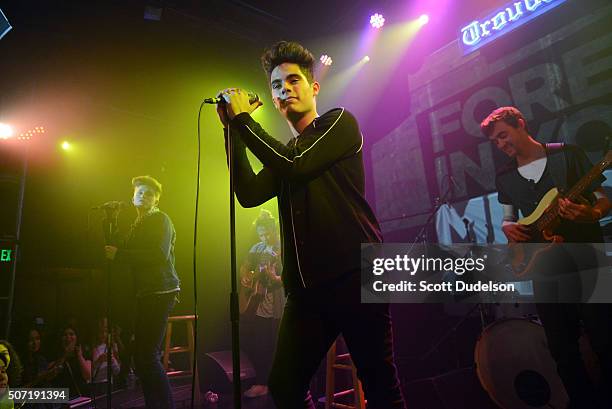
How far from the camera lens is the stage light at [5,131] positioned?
4688mm

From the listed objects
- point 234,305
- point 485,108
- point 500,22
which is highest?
point 500,22

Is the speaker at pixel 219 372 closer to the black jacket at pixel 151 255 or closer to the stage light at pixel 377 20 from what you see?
the black jacket at pixel 151 255

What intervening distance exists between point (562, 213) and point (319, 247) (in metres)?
2.73

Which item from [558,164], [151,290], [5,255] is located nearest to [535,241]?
[558,164]

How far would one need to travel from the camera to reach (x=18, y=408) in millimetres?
3570

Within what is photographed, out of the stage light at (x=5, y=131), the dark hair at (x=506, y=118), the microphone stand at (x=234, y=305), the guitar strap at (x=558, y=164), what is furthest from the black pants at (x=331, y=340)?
the stage light at (x=5, y=131)

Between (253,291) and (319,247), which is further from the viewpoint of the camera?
(253,291)

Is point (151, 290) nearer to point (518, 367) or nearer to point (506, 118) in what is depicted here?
point (518, 367)

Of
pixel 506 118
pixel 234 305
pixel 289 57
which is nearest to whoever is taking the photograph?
pixel 234 305

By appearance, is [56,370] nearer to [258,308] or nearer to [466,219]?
[258,308]

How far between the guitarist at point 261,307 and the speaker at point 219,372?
4.7 inches

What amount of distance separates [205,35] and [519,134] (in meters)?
4.32

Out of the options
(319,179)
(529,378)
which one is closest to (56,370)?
(319,179)

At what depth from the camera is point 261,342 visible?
4879 mm
